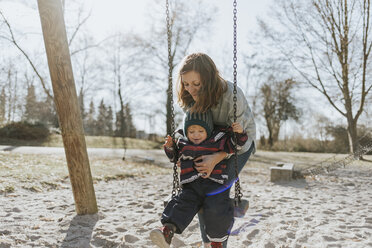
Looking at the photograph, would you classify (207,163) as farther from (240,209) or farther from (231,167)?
(240,209)

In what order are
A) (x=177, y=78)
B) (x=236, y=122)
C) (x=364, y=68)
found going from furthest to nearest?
(x=364, y=68)
(x=177, y=78)
(x=236, y=122)

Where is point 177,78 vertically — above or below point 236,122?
above

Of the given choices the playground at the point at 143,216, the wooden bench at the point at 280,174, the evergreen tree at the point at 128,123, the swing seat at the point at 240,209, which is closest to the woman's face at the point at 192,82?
the swing seat at the point at 240,209

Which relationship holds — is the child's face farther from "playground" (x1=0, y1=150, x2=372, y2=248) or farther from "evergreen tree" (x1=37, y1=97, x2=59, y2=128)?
"evergreen tree" (x1=37, y1=97, x2=59, y2=128)

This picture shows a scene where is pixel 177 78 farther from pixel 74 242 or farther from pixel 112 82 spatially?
pixel 112 82

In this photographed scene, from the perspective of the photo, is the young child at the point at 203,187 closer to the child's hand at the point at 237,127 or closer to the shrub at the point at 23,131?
the child's hand at the point at 237,127

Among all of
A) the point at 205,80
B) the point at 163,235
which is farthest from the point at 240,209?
the point at 205,80

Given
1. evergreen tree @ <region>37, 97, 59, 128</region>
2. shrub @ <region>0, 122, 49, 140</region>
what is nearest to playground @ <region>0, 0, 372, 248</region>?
shrub @ <region>0, 122, 49, 140</region>

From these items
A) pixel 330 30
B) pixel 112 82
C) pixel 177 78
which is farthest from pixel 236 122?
pixel 112 82

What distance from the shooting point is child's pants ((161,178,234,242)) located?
1.82m

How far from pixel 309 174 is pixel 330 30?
24.6 ft

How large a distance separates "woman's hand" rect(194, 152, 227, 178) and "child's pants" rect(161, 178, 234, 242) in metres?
0.09

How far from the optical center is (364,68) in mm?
11562

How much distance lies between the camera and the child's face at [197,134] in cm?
191
